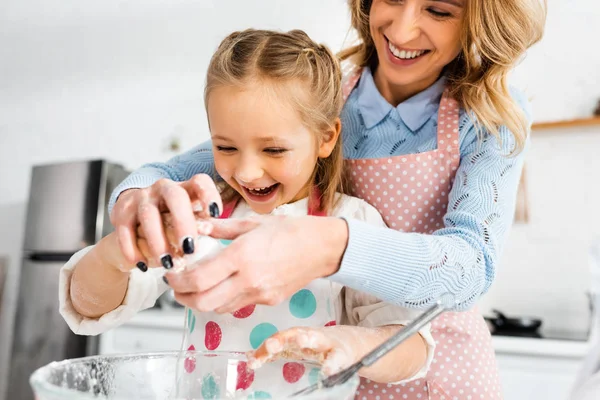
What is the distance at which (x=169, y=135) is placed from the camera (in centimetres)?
392

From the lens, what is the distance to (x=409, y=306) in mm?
740

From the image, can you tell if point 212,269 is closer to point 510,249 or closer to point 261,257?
point 261,257

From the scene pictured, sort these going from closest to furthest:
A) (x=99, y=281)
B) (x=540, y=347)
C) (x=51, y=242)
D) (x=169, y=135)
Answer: (x=99, y=281), (x=540, y=347), (x=51, y=242), (x=169, y=135)

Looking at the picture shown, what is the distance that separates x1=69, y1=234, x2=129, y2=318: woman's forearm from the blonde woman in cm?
8

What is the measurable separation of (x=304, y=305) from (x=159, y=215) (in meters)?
0.35

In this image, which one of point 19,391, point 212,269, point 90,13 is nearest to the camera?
point 212,269

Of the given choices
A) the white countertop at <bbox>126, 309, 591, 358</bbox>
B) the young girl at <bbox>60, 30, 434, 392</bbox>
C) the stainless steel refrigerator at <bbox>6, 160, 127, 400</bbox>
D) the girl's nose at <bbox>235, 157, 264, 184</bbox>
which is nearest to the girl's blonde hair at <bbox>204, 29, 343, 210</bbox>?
the young girl at <bbox>60, 30, 434, 392</bbox>

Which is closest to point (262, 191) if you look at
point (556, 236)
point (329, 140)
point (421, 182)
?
point (329, 140)

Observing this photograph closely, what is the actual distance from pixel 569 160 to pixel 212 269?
2.73 metres

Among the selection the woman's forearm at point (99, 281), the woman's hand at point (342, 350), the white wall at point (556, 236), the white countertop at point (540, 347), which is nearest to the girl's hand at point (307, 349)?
the woman's hand at point (342, 350)

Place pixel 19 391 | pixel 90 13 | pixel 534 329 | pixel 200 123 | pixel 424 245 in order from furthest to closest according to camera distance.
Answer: pixel 200 123 < pixel 19 391 < pixel 90 13 < pixel 534 329 < pixel 424 245

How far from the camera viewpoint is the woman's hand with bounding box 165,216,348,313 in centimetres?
55

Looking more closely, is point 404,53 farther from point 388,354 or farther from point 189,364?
point 189,364

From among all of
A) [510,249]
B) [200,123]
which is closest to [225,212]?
[510,249]
